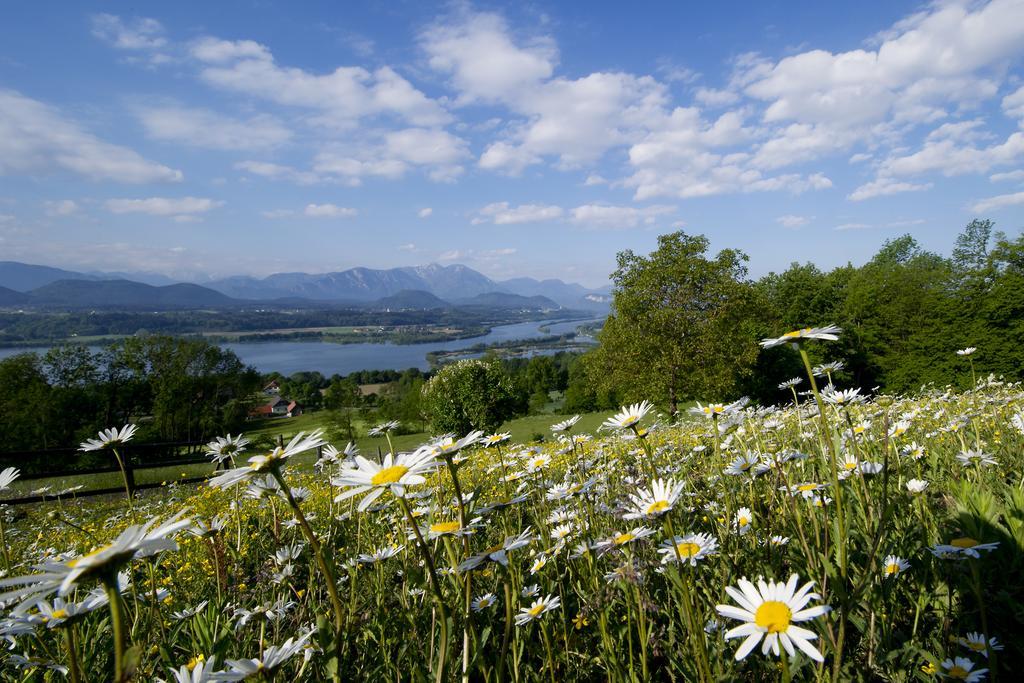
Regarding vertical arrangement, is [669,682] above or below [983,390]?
below

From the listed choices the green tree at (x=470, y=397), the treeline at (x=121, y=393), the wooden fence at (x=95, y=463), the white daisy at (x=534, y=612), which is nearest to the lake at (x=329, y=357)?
the treeline at (x=121, y=393)

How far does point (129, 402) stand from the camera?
41.4 meters

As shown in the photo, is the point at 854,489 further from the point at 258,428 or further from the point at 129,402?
the point at 258,428

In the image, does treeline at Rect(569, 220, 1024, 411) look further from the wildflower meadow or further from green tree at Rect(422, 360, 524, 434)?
the wildflower meadow

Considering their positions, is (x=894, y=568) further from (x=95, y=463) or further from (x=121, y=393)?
(x=121, y=393)

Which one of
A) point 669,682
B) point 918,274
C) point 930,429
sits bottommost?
point 669,682

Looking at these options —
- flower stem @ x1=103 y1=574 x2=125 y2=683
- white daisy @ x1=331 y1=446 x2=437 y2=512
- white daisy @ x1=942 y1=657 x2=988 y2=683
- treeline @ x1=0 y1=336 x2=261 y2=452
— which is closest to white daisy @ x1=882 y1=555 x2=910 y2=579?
white daisy @ x1=942 y1=657 x2=988 y2=683

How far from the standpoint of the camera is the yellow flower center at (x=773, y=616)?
1.24 meters

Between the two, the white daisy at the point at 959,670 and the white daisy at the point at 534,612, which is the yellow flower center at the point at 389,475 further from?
the white daisy at the point at 959,670

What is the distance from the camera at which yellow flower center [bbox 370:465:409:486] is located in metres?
1.45

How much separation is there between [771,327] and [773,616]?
116ft

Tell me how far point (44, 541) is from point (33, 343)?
557 feet

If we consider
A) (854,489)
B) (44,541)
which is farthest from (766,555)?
(44,541)

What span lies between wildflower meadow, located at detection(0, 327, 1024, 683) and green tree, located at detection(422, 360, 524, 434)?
2134 centimetres
